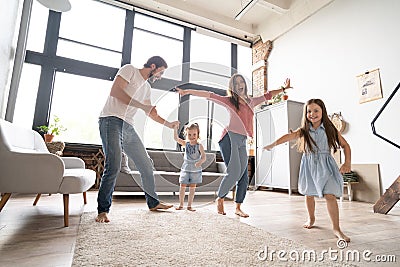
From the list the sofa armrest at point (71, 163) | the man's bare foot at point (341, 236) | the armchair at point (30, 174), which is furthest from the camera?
the sofa armrest at point (71, 163)

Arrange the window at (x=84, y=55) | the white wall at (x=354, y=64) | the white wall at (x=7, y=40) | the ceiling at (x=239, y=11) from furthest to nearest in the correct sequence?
the ceiling at (x=239, y=11)
the window at (x=84, y=55)
the white wall at (x=354, y=64)
the white wall at (x=7, y=40)

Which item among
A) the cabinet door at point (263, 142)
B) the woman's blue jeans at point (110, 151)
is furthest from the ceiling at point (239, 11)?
the woman's blue jeans at point (110, 151)

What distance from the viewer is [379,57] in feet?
9.50

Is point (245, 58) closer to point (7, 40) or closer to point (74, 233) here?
point (7, 40)

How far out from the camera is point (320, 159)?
131cm

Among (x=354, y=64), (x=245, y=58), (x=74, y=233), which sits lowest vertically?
(x=74, y=233)

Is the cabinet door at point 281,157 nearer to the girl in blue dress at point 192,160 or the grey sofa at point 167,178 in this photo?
the grey sofa at point 167,178

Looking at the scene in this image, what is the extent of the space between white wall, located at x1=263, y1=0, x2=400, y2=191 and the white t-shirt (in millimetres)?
2767

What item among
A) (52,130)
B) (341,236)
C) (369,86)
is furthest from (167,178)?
(369,86)

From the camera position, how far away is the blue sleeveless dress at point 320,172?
1.25m

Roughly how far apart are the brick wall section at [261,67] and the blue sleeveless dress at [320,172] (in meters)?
3.41

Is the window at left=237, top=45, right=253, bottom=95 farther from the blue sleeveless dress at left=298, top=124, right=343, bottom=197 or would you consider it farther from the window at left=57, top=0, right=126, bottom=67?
the blue sleeveless dress at left=298, top=124, right=343, bottom=197

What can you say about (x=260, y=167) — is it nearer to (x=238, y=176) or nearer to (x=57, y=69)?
(x=238, y=176)

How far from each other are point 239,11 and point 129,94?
3949mm
